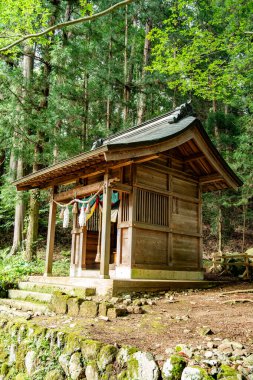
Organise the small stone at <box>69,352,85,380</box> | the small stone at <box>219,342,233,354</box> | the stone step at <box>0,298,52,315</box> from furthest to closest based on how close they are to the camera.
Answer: the stone step at <box>0,298,52,315</box> → the small stone at <box>69,352,85,380</box> → the small stone at <box>219,342,233,354</box>

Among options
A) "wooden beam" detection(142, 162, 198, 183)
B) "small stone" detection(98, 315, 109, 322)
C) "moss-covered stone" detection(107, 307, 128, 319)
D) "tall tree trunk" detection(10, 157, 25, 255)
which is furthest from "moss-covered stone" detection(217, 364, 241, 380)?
"tall tree trunk" detection(10, 157, 25, 255)

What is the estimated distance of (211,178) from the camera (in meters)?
11.0

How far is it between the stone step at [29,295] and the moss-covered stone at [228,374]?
5.09 metres

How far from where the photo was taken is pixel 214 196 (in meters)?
17.4

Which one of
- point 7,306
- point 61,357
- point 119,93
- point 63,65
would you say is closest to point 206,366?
point 61,357

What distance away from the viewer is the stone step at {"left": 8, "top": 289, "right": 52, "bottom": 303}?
752 centimetres

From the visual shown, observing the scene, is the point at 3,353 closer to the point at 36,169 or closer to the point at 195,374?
the point at 195,374

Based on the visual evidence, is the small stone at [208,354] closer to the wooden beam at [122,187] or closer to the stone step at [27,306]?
the stone step at [27,306]

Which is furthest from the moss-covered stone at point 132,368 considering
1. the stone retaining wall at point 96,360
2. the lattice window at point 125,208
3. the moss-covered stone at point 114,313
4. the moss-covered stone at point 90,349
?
the lattice window at point 125,208

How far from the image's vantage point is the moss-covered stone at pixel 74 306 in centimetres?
602

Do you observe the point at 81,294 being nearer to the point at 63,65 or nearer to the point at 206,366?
the point at 206,366

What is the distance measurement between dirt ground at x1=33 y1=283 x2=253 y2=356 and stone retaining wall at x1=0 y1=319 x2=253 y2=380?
0.27 meters

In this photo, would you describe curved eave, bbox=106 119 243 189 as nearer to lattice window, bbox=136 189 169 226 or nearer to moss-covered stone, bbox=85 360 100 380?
lattice window, bbox=136 189 169 226

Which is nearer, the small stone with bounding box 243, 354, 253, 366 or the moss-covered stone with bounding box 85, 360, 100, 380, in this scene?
the small stone with bounding box 243, 354, 253, 366
